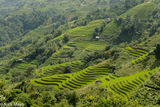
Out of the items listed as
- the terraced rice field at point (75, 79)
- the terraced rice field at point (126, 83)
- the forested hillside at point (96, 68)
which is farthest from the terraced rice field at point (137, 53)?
the terraced rice field at point (75, 79)

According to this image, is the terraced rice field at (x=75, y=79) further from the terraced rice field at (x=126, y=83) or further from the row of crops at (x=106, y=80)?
the terraced rice field at (x=126, y=83)

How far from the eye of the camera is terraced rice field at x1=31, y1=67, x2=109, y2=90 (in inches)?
2214

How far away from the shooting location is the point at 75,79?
193 feet

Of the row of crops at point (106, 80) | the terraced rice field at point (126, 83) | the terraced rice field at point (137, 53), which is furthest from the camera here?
the terraced rice field at point (137, 53)

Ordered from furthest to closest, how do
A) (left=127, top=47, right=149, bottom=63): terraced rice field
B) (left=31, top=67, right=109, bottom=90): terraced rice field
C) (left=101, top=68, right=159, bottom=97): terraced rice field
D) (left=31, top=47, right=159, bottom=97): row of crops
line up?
(left=127, top=47, right=149, bottom=63): terraced rice field < (left=31, top=67, right=109, bottom=90): terraced rice field < (left=31, top=47, right=159, bottom=97): row of crops < (left=101, top=68, right=159, bottom=97): terraced rice field

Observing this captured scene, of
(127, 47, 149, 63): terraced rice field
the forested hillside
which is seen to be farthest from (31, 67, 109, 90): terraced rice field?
(127, 47, 149, 63): terraced rice field

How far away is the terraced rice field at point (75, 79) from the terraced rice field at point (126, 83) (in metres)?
5.99

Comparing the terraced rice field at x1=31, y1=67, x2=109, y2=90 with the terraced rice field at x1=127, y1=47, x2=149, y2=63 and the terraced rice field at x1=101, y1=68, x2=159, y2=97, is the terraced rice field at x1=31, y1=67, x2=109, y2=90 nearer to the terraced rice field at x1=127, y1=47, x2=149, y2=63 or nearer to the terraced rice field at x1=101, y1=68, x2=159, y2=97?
the terraced rice field at x1=101, y1=68, x2=159, y2=97

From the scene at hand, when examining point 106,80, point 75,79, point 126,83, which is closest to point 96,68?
point 75,79

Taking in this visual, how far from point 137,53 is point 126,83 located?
67.1 ft

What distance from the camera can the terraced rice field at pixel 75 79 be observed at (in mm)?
56234

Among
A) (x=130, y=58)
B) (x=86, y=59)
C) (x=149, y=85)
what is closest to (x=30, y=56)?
(x=86, y=59)

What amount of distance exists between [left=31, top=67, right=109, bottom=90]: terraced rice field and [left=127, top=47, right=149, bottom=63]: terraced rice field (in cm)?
1135

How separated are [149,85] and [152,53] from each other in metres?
21.0
